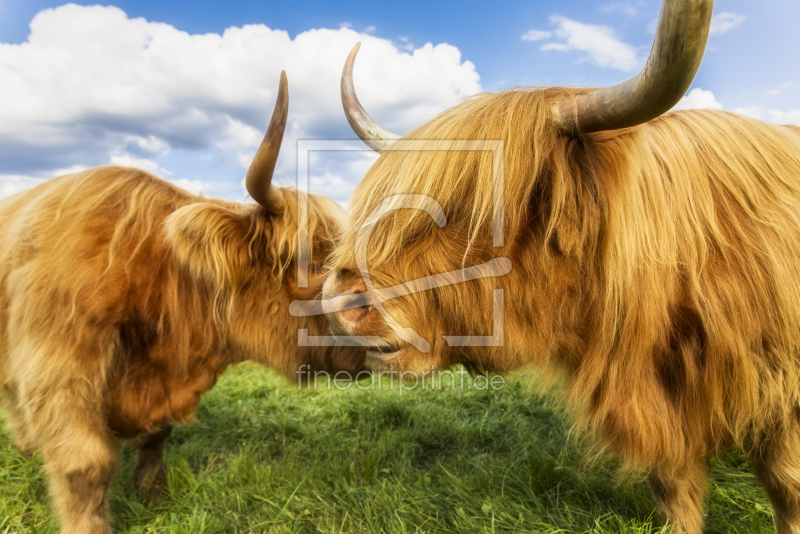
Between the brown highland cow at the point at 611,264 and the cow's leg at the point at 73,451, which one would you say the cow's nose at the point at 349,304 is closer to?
the brown highland cow at the point at 611,264

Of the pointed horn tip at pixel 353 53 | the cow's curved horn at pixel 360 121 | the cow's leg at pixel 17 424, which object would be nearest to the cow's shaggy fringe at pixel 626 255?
the cow's curved horn at pixel 360 121

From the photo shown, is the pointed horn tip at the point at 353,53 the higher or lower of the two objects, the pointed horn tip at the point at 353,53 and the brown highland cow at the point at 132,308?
the higher

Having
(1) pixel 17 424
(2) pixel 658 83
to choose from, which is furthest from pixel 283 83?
(1) pixel 17 424

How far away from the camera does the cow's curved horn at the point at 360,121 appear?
2074 mm

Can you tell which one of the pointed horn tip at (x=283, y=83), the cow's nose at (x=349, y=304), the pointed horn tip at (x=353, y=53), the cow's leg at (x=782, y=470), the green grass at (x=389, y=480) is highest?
the pointed horn tip at (x=353, y=53)

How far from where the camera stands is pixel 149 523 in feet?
8.25

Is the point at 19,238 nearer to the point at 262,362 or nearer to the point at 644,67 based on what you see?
the point at 262,362

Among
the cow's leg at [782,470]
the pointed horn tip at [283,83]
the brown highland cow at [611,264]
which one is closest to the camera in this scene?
the brown highland cow at [611,264]

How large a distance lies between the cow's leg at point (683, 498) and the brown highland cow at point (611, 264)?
1.02 ft

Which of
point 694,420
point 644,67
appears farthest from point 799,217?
point 644,67

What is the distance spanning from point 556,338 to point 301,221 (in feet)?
5.07

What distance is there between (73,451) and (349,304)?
1.60m

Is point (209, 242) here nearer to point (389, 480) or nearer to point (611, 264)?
point (389, 480)

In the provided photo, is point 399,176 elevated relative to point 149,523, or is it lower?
elevated
